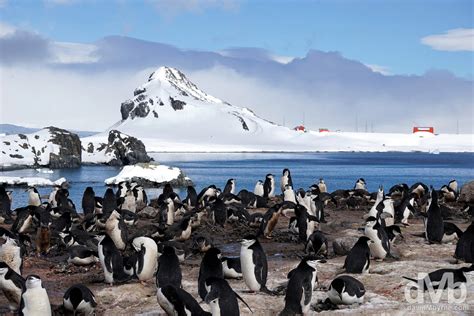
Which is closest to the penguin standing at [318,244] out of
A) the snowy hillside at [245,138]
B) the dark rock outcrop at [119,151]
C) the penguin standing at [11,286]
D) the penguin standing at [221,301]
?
the penguin standing at [221,301]

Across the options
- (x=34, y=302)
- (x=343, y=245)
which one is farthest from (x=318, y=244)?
(x=34, y=302)

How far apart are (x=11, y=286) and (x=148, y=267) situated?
210 cm

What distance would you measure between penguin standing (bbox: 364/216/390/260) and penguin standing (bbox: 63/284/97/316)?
514 cm

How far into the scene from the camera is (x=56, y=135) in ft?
231

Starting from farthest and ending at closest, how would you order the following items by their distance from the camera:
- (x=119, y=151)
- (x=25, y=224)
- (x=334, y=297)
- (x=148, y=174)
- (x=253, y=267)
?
(x=119, y=151) < (x=148, y=174) < (x=25, y=224) < (x=253, y=267) < (x=334, y=297)

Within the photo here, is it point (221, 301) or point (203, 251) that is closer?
point (221, 301)

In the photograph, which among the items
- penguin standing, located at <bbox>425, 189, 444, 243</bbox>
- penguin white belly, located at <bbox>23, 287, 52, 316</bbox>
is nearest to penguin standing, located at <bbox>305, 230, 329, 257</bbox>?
penguin standing, located at <bbox>425, 189, 444, 243</bbox>

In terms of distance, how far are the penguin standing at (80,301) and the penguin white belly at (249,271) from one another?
211 centimetres

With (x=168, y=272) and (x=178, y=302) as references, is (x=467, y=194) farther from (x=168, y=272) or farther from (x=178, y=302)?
(x=178, y=302)

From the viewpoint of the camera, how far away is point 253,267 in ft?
30.5

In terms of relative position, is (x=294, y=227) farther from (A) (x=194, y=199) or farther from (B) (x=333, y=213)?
(A) (x=194, y=199)

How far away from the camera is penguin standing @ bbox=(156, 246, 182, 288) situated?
905 centimetres

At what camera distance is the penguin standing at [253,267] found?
30.5 ft

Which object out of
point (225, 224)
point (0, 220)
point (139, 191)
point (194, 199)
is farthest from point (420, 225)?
point (0, 220)
